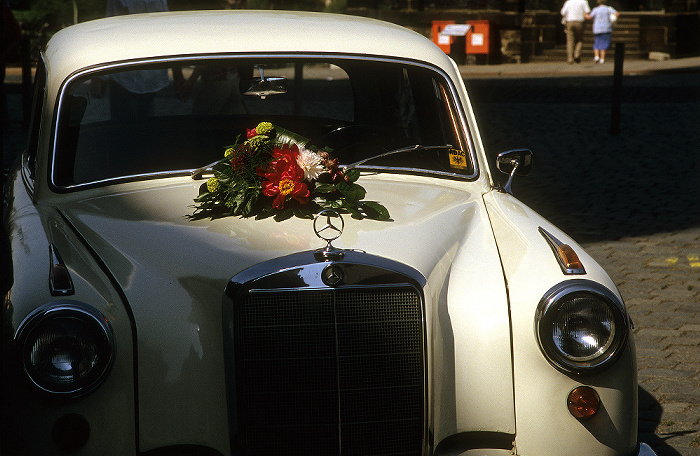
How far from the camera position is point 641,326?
566 centimetres

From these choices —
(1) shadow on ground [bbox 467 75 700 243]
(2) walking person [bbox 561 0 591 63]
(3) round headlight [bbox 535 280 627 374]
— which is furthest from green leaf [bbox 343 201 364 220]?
(2) walking person [bbox 561 0 591 63]

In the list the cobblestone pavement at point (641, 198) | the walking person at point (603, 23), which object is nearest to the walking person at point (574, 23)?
the walking person at point (603, 23)

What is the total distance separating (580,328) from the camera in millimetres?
2951

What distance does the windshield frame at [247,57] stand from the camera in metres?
3.86

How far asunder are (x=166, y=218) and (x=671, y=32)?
88.9 ft

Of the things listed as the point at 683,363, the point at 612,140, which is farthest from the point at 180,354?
the point at 612,140

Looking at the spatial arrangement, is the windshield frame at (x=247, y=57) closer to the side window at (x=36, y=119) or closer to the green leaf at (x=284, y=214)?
the side window at (x=36, y=119)

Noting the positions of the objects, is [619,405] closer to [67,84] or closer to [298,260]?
[298,260]

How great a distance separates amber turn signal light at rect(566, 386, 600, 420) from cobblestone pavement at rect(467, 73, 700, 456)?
1250 mm

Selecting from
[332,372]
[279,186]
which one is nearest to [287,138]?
[279,186]

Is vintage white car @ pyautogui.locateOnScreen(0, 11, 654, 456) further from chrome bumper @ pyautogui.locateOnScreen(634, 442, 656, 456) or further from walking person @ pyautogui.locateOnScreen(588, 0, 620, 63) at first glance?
walking person @ pyautogui.locateOnScreen(588, 0, 620, 63)

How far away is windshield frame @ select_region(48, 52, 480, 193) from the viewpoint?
3.86 metres

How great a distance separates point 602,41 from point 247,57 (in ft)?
75.8

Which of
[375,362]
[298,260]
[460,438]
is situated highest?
[298,260]
